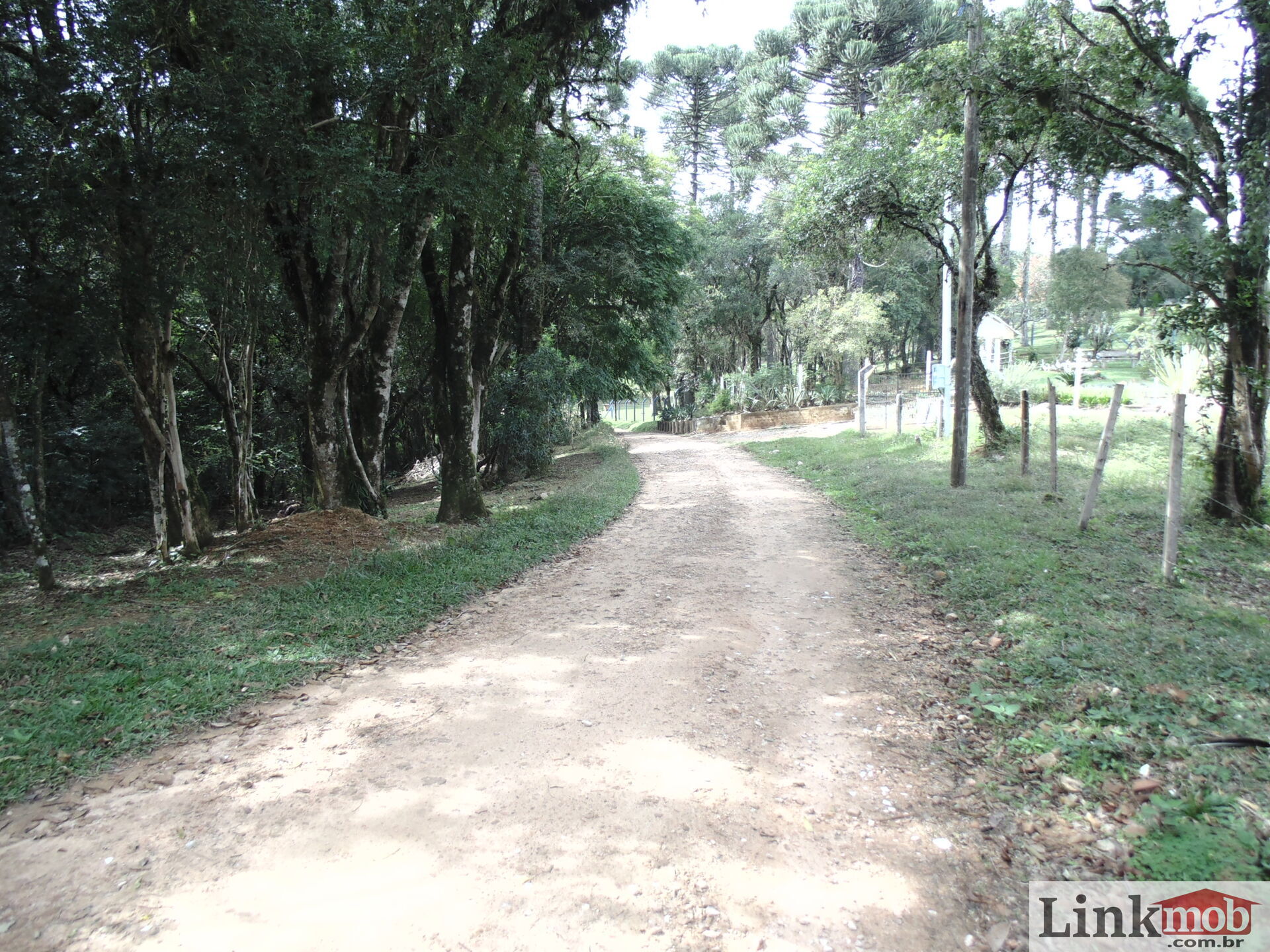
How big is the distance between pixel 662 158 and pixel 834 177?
12571 mm

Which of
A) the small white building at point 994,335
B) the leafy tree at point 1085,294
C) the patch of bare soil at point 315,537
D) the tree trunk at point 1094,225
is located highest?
the tree trunk at point 1094,225

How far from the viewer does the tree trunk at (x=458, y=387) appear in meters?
11.0

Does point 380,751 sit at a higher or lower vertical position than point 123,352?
lower

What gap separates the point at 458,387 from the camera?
11.2 m

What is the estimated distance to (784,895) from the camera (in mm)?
3113

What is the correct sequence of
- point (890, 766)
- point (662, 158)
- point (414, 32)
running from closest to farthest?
point (890, 766), point (414, 32), point (662, 158)

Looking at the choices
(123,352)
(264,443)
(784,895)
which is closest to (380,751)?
(784,895)

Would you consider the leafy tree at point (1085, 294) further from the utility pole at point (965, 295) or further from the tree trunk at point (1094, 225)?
the utility pole at point (965, 295)

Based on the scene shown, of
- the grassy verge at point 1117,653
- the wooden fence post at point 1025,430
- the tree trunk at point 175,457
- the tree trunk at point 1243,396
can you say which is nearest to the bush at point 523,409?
the tree trunk at point 175,457

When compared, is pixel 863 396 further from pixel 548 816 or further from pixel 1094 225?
pixel 1094 225

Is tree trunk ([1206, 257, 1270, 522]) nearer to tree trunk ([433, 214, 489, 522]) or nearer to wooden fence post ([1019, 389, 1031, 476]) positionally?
wooden fence post ([1019, 389, 1031, 476])

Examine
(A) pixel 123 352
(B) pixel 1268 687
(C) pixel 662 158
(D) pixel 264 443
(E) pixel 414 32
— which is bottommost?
(B) pixel 1268 687

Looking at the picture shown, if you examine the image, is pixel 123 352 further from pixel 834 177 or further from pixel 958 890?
pixel 834 177

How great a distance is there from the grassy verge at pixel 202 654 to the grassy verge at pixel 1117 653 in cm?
471
